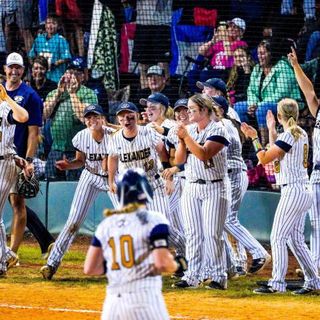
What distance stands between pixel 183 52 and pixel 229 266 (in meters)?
5.29

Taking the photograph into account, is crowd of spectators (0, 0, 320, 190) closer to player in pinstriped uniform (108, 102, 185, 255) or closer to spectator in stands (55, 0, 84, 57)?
spectator in stands (55, 0, 84, 57)

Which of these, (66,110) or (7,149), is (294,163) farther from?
(66,110)

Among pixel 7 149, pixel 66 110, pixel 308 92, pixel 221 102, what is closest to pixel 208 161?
pixel 221 102

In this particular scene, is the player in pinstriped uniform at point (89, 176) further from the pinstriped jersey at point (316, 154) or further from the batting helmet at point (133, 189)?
the batting helmet at point (133, 189)

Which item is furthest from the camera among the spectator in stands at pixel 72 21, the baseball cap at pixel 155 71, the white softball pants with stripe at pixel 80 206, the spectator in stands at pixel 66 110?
the spectator in stands at pixel 72 21

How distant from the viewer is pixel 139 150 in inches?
423

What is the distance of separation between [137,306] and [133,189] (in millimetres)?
664

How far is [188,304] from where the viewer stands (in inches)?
389

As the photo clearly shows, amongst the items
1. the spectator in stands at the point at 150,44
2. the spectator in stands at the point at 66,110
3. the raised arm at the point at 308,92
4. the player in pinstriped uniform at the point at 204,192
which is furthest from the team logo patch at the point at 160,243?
the spectator in stands at the point at 150,44

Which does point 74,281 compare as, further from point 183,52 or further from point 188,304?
point 183,52

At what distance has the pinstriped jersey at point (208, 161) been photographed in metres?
10.3

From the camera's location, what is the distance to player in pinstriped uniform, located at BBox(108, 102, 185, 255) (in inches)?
424

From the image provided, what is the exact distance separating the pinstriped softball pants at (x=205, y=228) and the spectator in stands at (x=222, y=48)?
16.2 feet

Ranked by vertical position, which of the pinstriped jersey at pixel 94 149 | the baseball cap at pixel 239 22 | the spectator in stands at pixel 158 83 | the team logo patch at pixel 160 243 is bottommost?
the team logo patch at pixel 160 243
